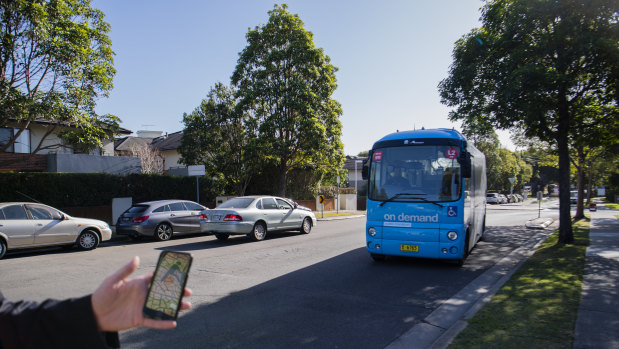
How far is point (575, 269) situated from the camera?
27.1 ft

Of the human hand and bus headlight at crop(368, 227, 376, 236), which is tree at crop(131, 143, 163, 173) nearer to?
bus headlight at crop(368, 227, 376, 236)

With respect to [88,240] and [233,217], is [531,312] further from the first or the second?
[88,240]

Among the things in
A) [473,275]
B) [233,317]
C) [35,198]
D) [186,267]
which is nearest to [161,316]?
[186,267]

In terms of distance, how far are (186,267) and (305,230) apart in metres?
15.2

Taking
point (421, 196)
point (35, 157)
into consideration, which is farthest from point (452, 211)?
point (35, 157)

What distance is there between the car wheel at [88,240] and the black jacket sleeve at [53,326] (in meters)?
12.4

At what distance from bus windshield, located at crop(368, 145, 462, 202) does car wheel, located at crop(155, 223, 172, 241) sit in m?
8.60

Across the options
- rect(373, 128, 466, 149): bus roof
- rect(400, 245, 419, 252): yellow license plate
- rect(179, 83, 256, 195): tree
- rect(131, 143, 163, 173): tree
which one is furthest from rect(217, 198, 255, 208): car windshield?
rect(131, 143, 163, 173): tree

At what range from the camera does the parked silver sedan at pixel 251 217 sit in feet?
43.9

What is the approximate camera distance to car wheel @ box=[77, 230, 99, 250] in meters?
12.0

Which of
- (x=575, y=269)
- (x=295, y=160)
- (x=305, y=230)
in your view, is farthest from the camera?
(x=295, y=160)

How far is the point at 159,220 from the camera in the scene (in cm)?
1434

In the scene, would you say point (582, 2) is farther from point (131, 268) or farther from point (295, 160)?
point (295, 160)

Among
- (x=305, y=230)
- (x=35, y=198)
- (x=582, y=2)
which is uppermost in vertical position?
(x=582, y=2)
